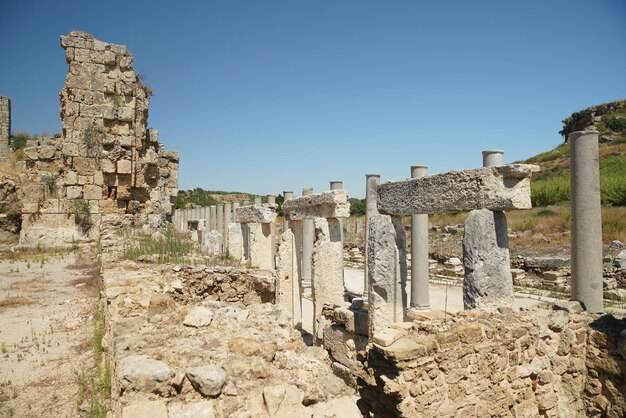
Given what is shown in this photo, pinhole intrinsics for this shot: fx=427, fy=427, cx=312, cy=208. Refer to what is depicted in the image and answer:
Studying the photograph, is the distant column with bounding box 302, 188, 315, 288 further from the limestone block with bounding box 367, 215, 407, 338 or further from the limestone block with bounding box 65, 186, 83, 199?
the limestone block with bounding box 65, 186, 83, 199

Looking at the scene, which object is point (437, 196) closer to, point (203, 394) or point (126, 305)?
point (203, 394)

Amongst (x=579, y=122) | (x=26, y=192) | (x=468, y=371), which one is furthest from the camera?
(x=579, y=122)

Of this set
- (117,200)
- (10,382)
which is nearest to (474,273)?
(10,382)

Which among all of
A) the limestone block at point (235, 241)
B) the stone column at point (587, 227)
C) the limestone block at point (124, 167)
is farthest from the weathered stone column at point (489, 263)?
the limestone block at point (124, 167)

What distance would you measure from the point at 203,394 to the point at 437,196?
12.3 ft

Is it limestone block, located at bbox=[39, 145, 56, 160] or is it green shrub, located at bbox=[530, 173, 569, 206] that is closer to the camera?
limestone block, located at bbox=[39, 145, 56, 160]

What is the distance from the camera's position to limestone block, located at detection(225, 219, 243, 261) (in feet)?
43.5

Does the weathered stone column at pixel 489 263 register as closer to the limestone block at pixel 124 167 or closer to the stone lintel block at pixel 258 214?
A: the stone lintel block at pixel 258 214

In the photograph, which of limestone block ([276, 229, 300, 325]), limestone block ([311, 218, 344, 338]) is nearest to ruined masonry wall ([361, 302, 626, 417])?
limestone block ([311, 218, 344, 338])

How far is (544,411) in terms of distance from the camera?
452 centimetres

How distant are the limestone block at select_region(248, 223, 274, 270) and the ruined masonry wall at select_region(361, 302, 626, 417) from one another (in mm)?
7397

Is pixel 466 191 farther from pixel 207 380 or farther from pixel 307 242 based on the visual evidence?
pixel 307 242

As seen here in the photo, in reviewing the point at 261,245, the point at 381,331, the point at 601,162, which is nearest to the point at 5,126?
the point at 261,245

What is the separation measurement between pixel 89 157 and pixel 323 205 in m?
10.0
